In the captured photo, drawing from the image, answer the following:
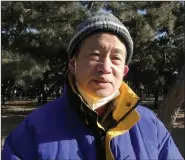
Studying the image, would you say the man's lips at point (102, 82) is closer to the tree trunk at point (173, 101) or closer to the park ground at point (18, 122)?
the tree trunk at point (173, 101)

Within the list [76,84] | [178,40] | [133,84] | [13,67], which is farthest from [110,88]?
[133,84]

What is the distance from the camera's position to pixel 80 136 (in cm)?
113

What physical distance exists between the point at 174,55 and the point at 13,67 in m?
8.26

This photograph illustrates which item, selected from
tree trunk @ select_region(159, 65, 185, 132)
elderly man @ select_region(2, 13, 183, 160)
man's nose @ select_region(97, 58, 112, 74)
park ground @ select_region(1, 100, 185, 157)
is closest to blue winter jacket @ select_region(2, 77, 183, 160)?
elderly man @ select_region(2, 13, 183, 160)

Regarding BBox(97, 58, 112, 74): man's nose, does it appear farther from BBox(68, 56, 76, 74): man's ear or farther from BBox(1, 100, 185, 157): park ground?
BBox(1, 100, 185, 157): park ground

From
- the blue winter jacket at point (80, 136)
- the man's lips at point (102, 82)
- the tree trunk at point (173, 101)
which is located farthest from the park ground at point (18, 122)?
the man's lips at point (102, 82)

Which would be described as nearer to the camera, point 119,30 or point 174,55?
point 119,30

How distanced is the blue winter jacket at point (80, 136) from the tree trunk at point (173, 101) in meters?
3.51

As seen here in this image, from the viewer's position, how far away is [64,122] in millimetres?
1156

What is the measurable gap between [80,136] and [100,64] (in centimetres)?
23

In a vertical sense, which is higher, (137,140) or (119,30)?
(119,30)

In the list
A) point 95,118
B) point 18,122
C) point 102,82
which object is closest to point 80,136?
point 95,118

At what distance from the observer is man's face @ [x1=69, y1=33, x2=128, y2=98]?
1158 mm

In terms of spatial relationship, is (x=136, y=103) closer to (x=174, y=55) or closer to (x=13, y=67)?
(x=13, y=67)
